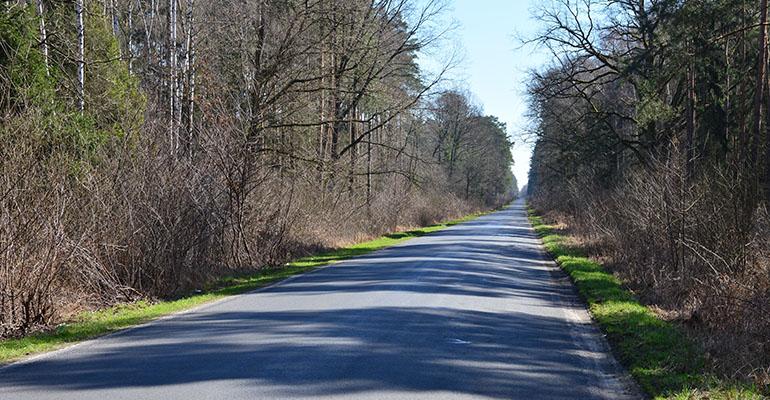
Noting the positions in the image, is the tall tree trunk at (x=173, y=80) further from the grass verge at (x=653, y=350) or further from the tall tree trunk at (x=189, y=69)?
the grass verge at (x=653, y=350)

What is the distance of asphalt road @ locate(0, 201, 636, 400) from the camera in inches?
297

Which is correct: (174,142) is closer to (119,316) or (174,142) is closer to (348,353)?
(119,316)

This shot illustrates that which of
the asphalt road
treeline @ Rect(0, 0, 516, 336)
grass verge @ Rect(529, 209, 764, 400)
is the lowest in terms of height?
grass verge @ Rect(529, 209, 764, 400)

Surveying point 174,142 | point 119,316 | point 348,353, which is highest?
point 174,142

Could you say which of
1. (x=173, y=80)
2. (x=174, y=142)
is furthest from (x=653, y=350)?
(x=173, y=80)

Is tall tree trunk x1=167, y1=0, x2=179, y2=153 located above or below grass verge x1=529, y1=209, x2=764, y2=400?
above

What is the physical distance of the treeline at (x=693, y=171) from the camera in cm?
1206

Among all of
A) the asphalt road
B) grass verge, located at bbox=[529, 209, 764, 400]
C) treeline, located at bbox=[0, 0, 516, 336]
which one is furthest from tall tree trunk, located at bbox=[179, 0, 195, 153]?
grass verge, located at bbox=[529, 209, 764, 400]

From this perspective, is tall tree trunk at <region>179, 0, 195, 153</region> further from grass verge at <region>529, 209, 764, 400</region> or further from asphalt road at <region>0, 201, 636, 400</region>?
grass verge at <region>529, 209, 764, 400</region>

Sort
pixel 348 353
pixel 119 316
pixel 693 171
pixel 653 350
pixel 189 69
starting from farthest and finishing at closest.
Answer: pixel 189 69, pixel 693 171, pixel 119 316, pixel 653 350, pixel 348 353

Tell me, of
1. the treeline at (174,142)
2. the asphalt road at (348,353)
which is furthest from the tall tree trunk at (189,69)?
the asphalt road at (348,353)

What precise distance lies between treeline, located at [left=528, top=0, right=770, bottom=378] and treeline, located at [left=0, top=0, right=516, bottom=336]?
26.5 feet

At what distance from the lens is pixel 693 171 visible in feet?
61.4

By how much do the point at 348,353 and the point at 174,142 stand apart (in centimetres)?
1299
